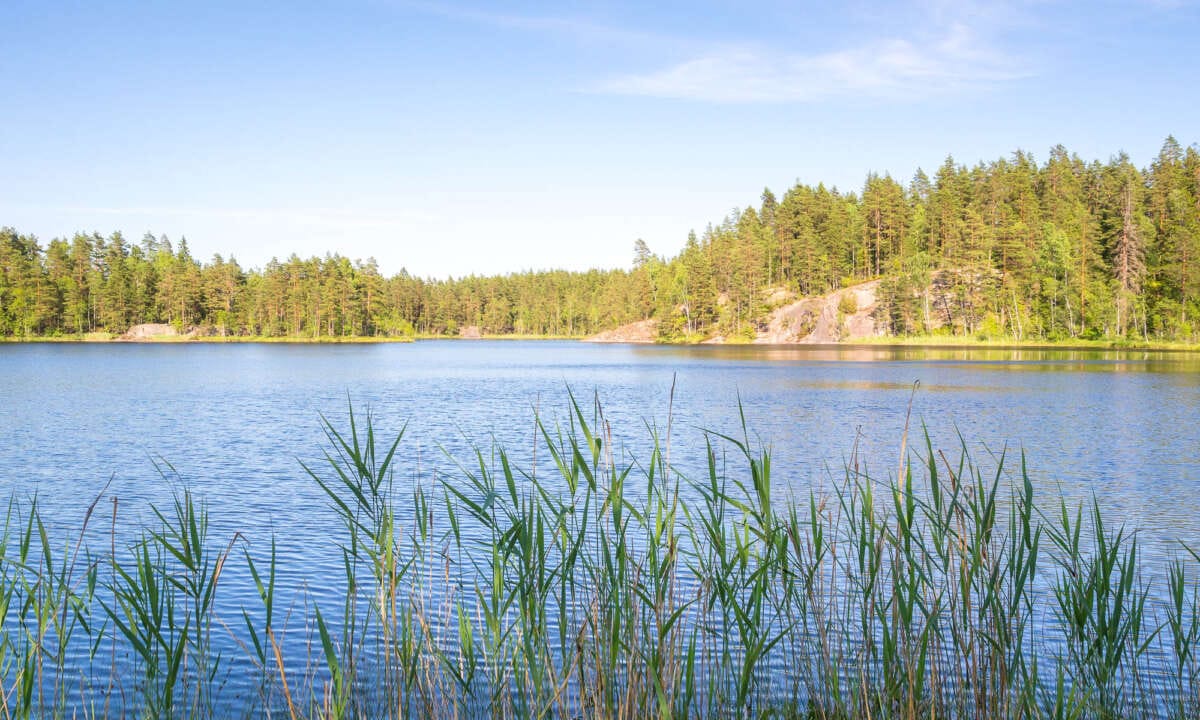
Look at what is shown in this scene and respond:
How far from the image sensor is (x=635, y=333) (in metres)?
147

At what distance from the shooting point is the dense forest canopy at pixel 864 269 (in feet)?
306

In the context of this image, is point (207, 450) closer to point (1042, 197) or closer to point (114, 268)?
point (1042, 197)

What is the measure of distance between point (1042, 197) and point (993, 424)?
9778 cm

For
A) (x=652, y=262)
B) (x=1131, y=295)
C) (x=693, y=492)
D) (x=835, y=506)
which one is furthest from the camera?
(x=652, y=262)

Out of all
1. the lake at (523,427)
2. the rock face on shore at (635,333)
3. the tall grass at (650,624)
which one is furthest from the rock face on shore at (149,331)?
the tall grass at (650,624)

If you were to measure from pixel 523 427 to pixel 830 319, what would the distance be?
87.9 m

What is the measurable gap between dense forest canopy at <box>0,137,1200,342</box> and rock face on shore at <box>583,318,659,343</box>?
245cm

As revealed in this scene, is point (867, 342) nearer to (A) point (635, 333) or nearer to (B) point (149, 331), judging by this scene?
(A) point (635, 333)

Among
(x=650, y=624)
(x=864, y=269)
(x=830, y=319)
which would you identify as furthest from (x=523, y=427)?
(x=864, y=269)

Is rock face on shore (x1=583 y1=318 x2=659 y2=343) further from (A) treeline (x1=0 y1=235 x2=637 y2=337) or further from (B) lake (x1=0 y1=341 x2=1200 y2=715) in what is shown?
(B) lake (x1=0 y1=341 x2=1200 y2=715)

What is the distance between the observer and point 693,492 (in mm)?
18047

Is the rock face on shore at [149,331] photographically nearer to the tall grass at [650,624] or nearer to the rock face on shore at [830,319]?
the rock face on shore at [830,319]

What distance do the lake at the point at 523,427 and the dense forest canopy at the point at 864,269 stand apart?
32.7 m

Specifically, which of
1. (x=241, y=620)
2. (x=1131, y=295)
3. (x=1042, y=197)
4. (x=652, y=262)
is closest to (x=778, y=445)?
(x=241, y=620)
